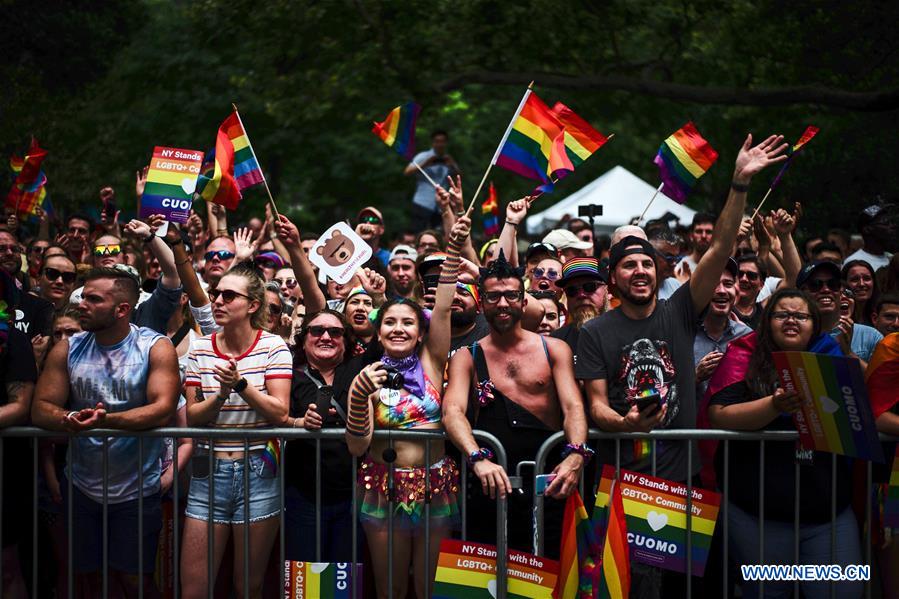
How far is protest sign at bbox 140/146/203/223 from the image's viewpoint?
943 centimetres

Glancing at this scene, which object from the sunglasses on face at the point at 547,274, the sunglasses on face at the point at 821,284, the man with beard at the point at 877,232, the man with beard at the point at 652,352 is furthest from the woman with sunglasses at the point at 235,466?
the man with beard at the point at 877,232

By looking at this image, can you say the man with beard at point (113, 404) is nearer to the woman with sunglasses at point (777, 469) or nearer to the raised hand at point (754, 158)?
the woman with sunglasses at point (777, 469)

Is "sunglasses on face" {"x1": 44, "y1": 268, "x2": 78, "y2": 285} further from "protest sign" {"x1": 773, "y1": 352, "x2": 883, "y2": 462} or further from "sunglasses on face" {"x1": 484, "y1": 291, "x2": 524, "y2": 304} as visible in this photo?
"protest sign" {"x1": 773, "y1": 352, "x2": 883, "y2": 462}

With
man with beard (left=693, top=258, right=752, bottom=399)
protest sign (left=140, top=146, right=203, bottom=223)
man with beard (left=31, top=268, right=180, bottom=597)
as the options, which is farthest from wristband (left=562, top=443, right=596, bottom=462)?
protest sign (left=140, top=146, right=203, bottom=223)

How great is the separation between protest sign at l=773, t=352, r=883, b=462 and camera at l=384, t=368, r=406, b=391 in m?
1.93

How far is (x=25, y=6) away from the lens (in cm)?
2109

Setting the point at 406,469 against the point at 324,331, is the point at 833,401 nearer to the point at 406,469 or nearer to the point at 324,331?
the point at 406,469

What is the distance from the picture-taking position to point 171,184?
9.55 metres

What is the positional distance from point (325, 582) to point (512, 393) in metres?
1.39

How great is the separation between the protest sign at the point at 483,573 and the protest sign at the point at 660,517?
0.35 meters

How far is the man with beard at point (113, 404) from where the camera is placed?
6.92m

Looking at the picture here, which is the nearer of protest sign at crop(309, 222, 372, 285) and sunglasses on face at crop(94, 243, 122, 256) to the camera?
protest sign at crop(309, 222, 372, 285)

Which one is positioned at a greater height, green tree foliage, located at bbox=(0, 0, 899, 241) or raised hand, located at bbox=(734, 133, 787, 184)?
green tree foliage, located at bbox=(0, 0, 899, 241)

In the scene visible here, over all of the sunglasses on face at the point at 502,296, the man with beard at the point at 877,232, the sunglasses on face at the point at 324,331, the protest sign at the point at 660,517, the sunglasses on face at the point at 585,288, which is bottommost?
the protest sign at the point at 660,517
